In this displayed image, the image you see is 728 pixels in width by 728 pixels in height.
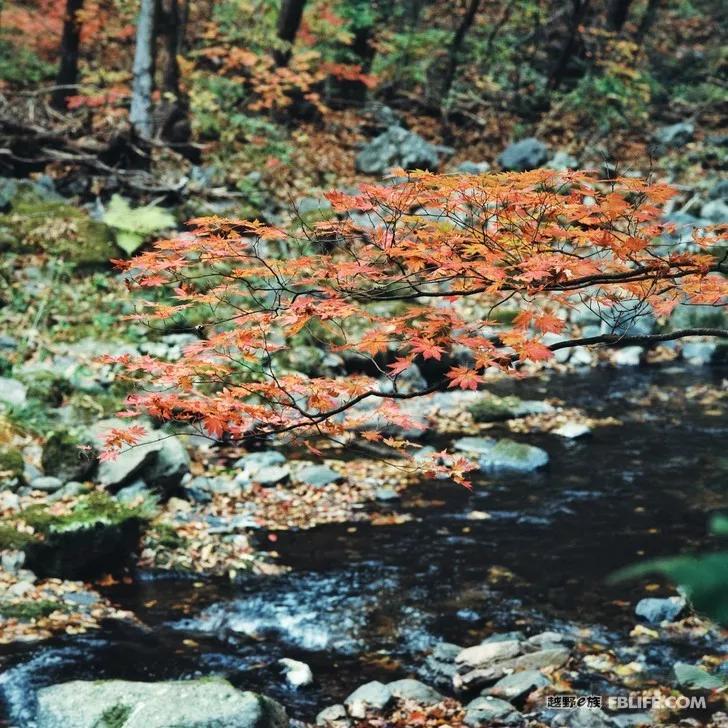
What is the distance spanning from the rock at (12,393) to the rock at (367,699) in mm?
5287

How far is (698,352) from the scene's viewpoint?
13.1 m

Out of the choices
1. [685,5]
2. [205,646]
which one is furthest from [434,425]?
[685,5]

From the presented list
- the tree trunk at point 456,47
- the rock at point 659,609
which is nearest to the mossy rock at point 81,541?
the rock at point 659,609

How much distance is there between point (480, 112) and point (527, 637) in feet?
56.0

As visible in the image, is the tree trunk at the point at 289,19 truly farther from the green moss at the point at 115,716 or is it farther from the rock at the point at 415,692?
the green moss at the point at 115,716

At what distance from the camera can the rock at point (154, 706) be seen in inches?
152

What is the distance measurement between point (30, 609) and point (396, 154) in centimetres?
1322

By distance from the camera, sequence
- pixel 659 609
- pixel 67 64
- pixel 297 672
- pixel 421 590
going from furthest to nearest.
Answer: pixel 67 64 → pixel 421 590 → pixel 659 609 → pixel 297 672

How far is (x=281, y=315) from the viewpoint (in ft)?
11.8

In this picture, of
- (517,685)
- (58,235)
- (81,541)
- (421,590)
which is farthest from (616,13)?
(517,685)

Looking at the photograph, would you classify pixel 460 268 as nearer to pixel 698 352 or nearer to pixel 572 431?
pixel 572 431

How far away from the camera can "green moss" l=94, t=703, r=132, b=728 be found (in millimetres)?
3891

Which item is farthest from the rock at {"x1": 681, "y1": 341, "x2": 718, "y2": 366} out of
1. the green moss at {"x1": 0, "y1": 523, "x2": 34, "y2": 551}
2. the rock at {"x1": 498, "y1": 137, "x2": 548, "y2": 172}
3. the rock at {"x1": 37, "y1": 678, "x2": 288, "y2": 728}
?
the rock at {"x1": 37, "y1": 678, "x2": 288, "y2": 728}

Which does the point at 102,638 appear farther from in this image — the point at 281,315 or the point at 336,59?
the point at 336,59
